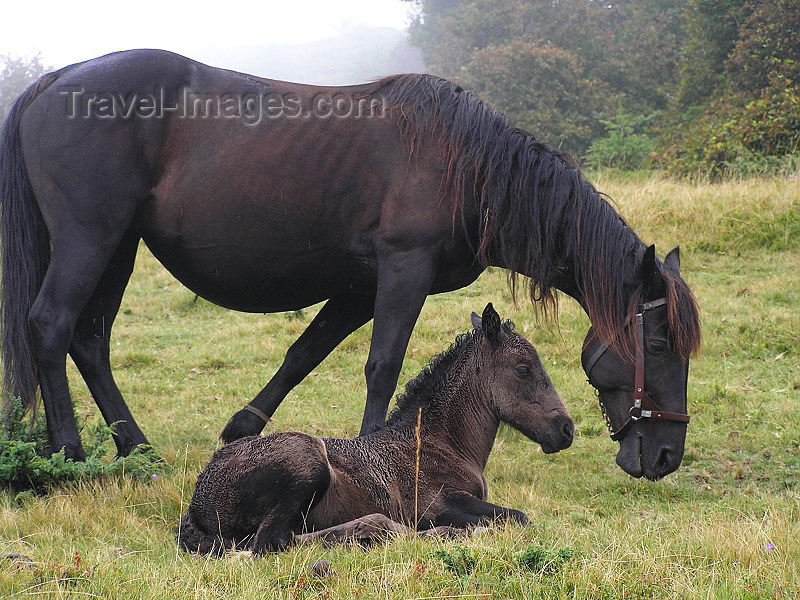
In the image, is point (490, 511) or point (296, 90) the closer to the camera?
point (490, 511)

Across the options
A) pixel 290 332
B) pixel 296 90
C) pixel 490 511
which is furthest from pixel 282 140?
pixel 290 332

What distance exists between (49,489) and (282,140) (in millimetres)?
2394

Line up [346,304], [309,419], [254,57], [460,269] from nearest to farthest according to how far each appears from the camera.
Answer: [460,269], [346,304], [309,419], [254,57]

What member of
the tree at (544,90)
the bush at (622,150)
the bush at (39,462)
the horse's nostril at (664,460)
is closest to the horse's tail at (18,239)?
the bush at (39,462)

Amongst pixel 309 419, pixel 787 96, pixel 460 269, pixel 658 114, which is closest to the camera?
pixel 460 269

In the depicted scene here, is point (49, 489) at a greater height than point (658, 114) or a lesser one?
lesser

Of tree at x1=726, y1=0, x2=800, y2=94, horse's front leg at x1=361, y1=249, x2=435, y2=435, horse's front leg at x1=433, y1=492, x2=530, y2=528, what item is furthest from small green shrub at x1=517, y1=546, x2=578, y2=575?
tree at x1=726, y1=0, x2=800, y2=94

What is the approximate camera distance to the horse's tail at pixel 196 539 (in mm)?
3918

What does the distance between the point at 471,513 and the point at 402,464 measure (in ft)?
1.40

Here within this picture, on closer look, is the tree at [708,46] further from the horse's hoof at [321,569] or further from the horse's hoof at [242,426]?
the horse's hoof at [321,569]

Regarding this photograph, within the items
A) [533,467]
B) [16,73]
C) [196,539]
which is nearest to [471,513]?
[196,539]

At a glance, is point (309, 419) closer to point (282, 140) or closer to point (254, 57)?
point (282, 140)

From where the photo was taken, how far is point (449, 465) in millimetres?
4574

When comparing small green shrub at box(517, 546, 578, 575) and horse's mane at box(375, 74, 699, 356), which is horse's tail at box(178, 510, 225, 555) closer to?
small green shrub at box(517, 546, 578, 575)
